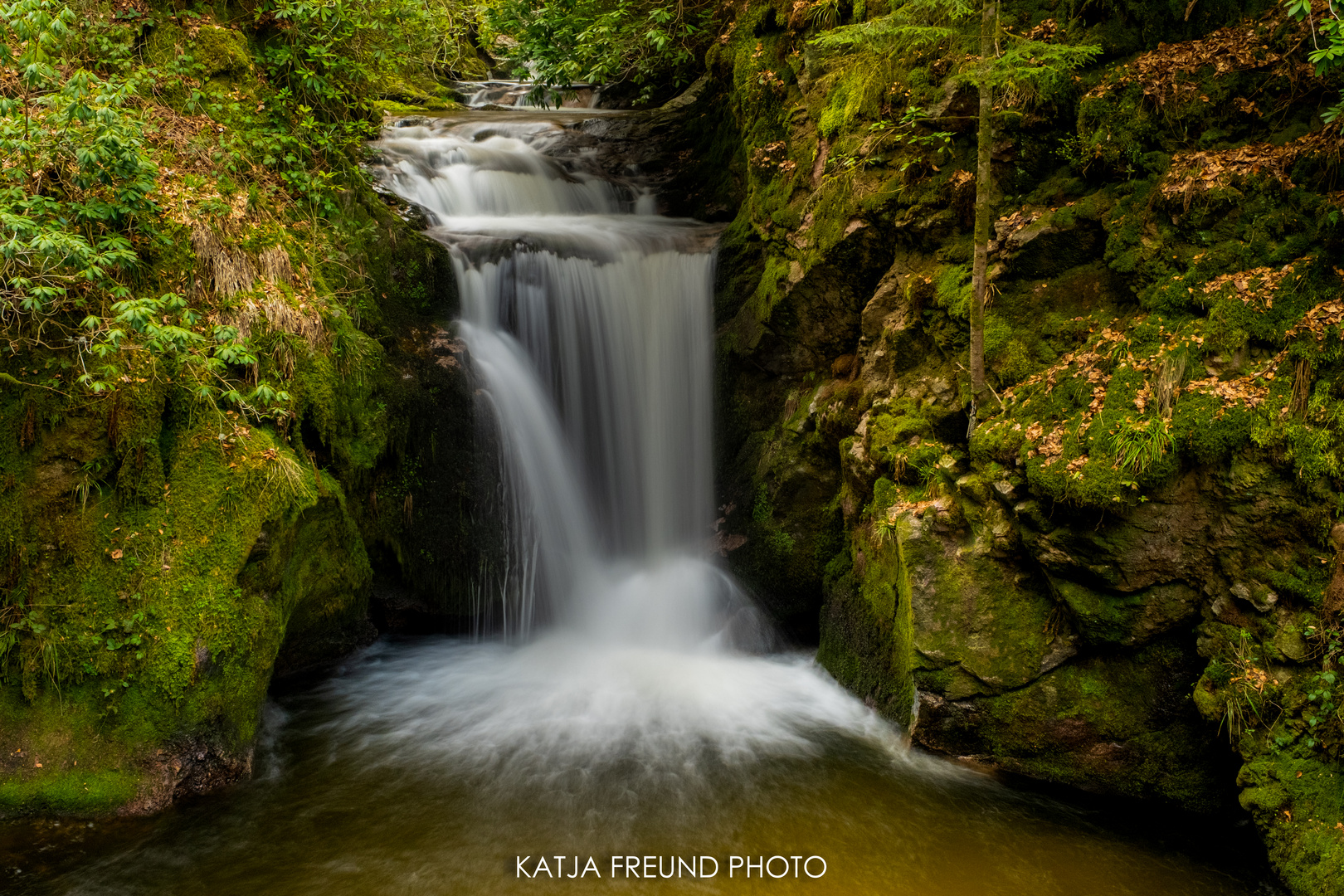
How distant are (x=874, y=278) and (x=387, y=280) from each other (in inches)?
192

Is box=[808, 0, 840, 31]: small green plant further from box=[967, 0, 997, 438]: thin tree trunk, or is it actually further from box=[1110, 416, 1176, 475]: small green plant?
box=[1110, 416, 1176, 475]: small green plant

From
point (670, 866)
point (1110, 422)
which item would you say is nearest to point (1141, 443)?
point (1110, 422)

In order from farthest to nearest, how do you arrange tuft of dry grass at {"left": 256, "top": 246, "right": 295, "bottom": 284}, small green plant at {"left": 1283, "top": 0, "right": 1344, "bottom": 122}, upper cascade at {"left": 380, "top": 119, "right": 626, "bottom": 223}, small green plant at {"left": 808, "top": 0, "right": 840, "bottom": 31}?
upper cascade at {"left": 380, "top": 119, "right": 626, "bottom": 223}
small green plant at {"left": 808, "top": 0, "right": 840, "bottom": 31}
tuft of dry grass at {"left": 256, "top": 246, "right": 295, "bottom": 284}
small green plant at {"left": 1283, "top": 0, "right": 1344, "bottom": 122}

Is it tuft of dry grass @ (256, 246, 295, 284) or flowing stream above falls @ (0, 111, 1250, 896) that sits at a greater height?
tuft of dry grass @ (256, 246, 295, 284)

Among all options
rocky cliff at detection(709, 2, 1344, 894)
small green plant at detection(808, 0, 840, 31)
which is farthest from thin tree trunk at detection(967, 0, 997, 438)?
small green plant at detection(808, 0, 840, 31)

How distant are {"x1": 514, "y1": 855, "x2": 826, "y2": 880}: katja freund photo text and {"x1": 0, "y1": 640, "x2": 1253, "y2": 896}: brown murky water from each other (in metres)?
0.02

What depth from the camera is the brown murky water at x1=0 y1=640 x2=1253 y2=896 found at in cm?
403

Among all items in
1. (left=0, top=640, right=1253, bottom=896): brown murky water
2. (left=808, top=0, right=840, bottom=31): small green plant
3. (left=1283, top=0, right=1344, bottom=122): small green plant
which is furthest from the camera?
(left=808, top=0, right=840, bottom=31): small green plant

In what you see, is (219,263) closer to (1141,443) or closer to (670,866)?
(670,866)

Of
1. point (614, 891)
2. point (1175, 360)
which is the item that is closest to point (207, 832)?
point (614, 891)

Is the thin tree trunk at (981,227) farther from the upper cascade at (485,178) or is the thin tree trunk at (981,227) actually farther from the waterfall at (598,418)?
the upper cascade at (485,178)

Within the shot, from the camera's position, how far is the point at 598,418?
823 cm

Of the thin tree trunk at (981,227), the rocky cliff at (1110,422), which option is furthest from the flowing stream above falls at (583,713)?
the thin tree trunk at (981,227)

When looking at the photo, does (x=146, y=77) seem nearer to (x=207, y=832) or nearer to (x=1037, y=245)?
(x=207, y=832)
